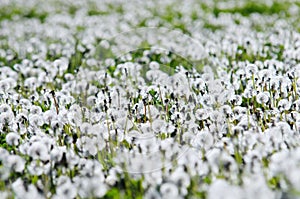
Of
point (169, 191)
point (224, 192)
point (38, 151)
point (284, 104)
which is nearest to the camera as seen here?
point (224, 192)

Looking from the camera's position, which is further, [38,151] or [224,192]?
[38,151]

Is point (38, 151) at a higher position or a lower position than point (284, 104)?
lower

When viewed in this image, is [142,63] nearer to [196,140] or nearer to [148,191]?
[196,140]

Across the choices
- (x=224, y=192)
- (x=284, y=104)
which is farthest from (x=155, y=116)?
(x=224, y=192)

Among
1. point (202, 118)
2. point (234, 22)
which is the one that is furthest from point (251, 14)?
point (202, 118)

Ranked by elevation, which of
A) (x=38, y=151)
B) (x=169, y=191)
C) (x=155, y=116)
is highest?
(x=155, y=116)

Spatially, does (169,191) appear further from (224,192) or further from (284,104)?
(284,104)

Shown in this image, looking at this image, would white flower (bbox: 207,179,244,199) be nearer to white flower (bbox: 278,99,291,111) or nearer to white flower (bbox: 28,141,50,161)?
white flower (bbox: 28,141,50,161)

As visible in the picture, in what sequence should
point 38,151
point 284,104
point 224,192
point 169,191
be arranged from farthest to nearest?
point 284,104 < point 38,151 < point 169,191 < point 224,192
